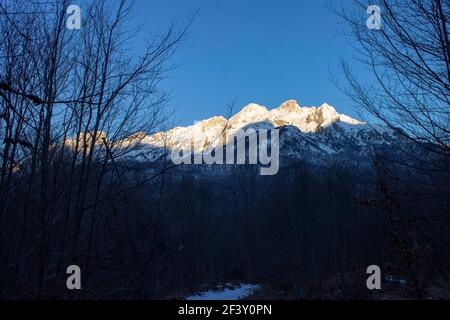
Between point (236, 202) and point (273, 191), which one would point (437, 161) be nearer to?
point (273, 191)

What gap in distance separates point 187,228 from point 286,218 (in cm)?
752

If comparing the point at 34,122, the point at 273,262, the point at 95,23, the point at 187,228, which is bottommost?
the point at 273,262

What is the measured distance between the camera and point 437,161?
3.63 metres

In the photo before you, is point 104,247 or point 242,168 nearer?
point 104,247

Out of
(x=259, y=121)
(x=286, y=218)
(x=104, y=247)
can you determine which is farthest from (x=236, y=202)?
(x=259, y=121)

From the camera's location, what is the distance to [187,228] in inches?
1078

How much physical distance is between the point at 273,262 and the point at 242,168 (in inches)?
407

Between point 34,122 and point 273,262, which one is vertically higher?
point 34,122

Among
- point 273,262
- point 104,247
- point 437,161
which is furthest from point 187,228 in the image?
point 437,161
